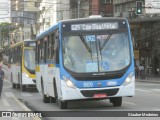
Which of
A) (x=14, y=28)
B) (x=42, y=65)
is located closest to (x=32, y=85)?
(x=42, y=65)

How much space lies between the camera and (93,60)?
17.2 meters

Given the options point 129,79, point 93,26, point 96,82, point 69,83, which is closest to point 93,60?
point 96,82

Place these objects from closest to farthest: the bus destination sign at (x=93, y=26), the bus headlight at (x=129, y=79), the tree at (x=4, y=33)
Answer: the bus headlight at (x=129, y=79) → the bus destination sign at (x=93, y=26) → the tree at (x=4, y=33)

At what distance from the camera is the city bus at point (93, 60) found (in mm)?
17016

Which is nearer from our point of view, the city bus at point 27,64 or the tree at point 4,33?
the city bus at point 27,64

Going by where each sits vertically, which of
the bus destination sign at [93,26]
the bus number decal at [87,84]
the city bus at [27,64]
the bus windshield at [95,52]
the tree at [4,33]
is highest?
the bus destination sign at [93,26]

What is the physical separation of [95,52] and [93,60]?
312 millimetres

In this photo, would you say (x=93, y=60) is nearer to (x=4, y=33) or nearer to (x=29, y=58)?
(x=29, y=58)

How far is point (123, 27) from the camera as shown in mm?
17828

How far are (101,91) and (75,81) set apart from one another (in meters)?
0.93

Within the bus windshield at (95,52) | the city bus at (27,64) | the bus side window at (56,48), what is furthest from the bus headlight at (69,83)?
the city bus at (27,64)

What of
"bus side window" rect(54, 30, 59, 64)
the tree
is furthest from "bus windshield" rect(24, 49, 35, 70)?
the tree

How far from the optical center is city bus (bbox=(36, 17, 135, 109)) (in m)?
17.0

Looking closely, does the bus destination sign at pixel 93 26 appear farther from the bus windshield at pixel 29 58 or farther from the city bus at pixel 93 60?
the bus windshield at pixel 29 58
